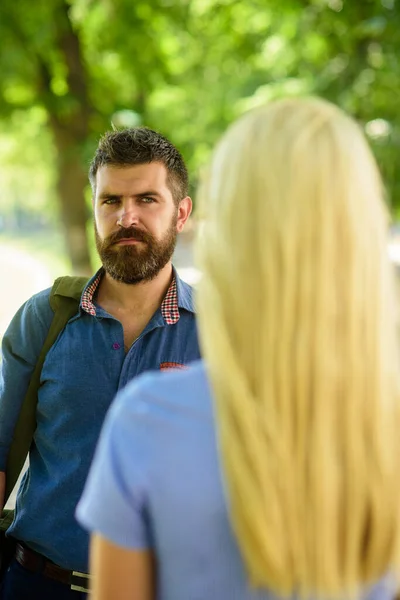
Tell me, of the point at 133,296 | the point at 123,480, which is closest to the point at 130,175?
the point at 133,296

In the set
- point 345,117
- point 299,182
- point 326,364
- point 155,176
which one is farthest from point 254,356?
point 155,176

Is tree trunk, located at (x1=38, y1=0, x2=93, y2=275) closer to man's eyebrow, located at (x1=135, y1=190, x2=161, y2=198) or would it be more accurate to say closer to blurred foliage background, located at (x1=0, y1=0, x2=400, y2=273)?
blurred foliage background, located at (x1=0, y1=0, x2=400, y2=273)

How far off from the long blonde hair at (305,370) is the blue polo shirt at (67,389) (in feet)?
3.70

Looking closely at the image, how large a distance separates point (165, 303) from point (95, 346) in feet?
0.85

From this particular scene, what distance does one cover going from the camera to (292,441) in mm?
1119

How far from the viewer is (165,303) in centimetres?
240

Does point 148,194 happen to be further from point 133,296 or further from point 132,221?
point 133,296

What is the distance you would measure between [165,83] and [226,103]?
4.77 ft

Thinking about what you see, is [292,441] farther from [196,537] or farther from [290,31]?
[290,31]

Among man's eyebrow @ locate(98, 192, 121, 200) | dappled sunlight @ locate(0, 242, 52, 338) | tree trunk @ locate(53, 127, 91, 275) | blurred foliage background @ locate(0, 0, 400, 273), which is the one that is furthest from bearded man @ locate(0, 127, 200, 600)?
tree trunk @ locate(53, 127, 91, 275)

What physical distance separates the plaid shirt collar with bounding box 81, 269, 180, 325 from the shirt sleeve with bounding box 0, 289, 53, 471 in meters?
0.12

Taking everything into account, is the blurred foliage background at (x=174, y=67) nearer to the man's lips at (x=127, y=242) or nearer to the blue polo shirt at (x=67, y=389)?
the man's lips at (x=127, y=242)

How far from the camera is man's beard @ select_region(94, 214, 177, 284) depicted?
95.0 inches

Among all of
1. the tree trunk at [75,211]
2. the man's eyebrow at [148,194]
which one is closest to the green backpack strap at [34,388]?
the man's eyebrow at [148,194]
